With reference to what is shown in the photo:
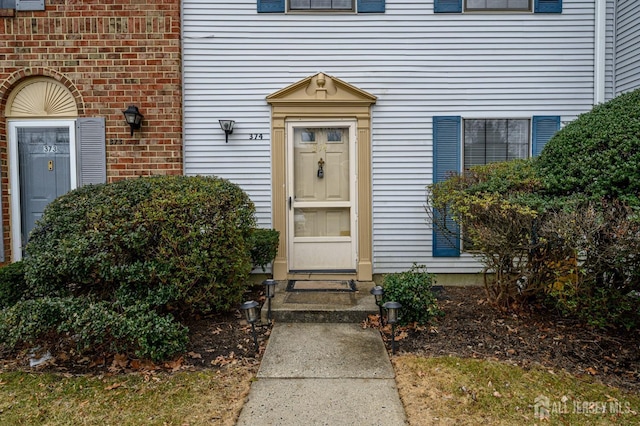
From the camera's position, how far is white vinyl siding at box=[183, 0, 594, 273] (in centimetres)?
536

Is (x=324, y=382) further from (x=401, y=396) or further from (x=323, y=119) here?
(x=323, y=119)

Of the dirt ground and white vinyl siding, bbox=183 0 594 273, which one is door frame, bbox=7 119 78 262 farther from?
the dirt ground

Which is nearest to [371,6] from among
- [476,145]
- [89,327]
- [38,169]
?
[476,145]

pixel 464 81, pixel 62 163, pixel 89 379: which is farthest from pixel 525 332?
pixel 62 163

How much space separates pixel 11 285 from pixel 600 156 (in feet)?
19.4

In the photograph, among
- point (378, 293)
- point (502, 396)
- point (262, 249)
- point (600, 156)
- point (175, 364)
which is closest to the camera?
point (502, 396)

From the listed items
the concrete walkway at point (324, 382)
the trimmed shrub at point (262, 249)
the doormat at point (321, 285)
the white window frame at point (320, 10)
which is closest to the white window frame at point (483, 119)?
the white window frame at point (320, 10)

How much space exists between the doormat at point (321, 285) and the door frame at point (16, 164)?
342 cm

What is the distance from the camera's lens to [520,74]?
5.43 meters

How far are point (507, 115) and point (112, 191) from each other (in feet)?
16.9

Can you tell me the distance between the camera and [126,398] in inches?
108

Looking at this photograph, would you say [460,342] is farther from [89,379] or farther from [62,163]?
[62,163]

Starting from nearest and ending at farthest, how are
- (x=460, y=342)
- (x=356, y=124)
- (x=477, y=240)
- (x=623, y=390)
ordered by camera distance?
(x=623, y=390)
(x=460, y=342)
(x=477, y=240)
(x=356, y=124)

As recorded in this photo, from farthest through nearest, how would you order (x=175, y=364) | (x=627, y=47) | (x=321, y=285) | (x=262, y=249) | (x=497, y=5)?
1. (x=497, y=5)
2. (x=627, y=47)
3. (x=321, y=285)
4. (x=262, y=249)
5. (x=175, y=364)
